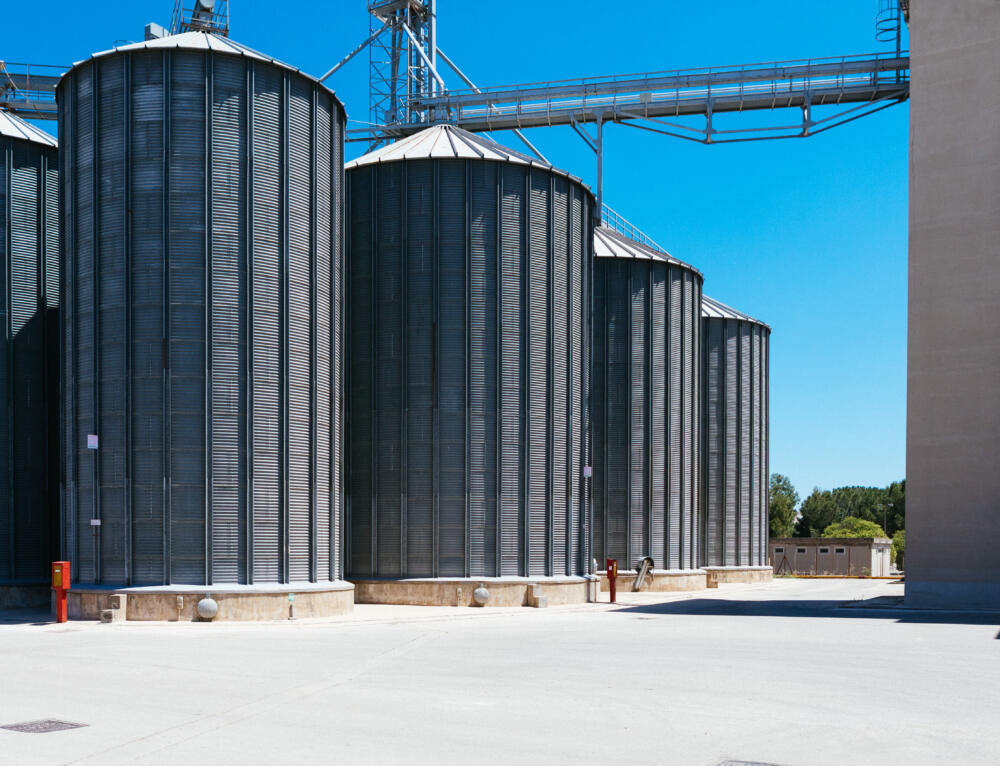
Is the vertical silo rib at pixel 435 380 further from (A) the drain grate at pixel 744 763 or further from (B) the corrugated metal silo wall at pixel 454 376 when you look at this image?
(A) the drain grate at pixel 744 763

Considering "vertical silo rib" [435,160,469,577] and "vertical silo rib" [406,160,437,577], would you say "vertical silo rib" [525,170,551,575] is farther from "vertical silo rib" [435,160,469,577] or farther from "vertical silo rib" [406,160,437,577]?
"vertical silo rib" [406,160,437,577]

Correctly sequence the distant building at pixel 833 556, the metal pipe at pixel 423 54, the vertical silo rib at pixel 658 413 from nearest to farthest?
the vertical silo rib at pixel 658 413 → the metal pipe at pixel 423 54 → the distant building at pixel 833 556

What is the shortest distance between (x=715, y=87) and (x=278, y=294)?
2764cm

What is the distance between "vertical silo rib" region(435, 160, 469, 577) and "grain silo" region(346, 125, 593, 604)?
0.11 feet

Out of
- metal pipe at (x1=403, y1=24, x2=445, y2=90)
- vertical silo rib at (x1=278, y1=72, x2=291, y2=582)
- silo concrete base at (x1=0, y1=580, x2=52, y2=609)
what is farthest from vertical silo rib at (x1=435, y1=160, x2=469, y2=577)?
metal pipe at (x1=403, y1=24, x2=445, y2=90)

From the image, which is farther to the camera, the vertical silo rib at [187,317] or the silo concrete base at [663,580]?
the silo concrete base at [663,580]

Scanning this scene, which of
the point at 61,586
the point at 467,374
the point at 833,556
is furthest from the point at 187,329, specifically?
the point at 833,556

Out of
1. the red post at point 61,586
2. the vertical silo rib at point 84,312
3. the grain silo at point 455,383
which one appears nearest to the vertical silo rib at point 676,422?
the grain silo at point 455,383

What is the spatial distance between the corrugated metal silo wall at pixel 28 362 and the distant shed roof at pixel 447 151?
10.4 m

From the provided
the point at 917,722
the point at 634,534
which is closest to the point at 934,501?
the point at 634,534

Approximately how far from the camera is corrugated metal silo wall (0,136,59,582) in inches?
1363

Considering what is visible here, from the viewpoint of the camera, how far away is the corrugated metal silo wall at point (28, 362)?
1363 inches

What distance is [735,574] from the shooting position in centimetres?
5884

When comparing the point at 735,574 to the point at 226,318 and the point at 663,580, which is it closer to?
the point at 663,580
